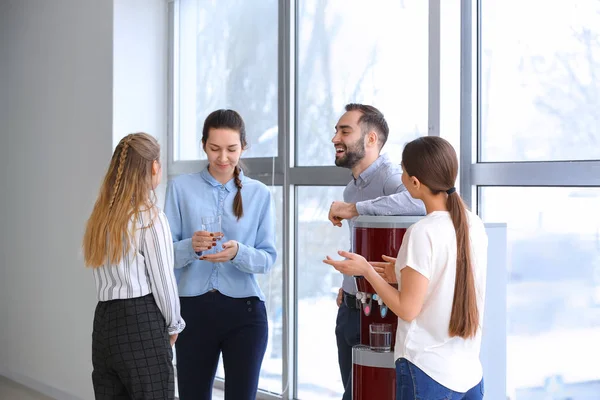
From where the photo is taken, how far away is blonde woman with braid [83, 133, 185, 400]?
2383 mm

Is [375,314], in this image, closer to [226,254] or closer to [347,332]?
[347,332]

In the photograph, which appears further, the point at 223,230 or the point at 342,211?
the point at 223,230

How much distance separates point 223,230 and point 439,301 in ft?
3.75

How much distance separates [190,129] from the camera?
14.5ft

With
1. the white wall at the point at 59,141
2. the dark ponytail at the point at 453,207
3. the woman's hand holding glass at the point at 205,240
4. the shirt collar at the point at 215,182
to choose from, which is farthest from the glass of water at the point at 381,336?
the white wall at the point at 59,141

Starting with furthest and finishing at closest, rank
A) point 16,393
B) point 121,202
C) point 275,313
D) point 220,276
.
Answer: point 16,393 → point 275,313 → point 220,276 → point 121,202

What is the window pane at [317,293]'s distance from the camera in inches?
139

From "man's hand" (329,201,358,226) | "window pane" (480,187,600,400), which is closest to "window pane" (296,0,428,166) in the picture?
"window pane" (480,187,600,400)

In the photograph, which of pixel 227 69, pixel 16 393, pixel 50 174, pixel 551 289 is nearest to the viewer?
pixel 551 289

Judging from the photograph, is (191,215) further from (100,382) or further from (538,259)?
(538,259)

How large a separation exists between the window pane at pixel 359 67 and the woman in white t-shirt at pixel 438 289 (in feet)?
3.79

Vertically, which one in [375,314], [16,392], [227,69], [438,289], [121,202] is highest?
[227,69]

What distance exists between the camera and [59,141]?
458 centimetres

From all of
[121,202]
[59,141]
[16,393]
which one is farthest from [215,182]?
[16,393]
